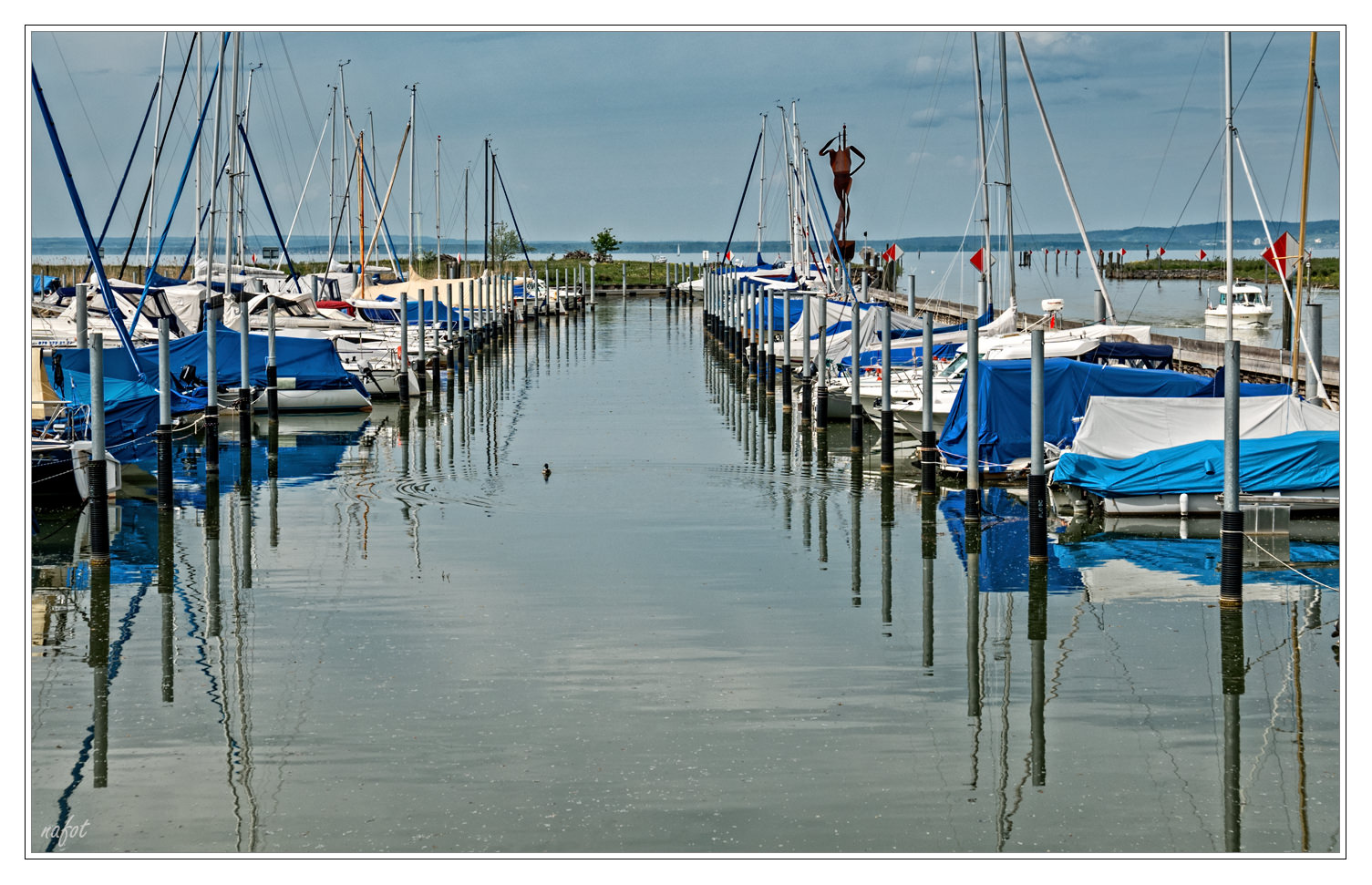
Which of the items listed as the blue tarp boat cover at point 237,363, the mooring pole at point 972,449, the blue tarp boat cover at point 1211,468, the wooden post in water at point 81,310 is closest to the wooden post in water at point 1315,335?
the blue tarp boat cover at point 1211,468

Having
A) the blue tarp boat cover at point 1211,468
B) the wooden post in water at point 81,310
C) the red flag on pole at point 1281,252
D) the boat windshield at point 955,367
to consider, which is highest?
the red flag on pole at point 1281,252

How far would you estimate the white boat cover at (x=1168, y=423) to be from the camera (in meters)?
26.4

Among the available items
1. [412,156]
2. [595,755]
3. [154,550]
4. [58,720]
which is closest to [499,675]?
[595,755]

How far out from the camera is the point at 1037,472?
2138 centimetres

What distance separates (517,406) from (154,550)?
2162 cm

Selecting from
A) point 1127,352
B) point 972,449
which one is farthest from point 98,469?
point 1127,352

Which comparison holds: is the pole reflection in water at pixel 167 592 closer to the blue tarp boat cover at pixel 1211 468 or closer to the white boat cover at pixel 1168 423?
the blue tarp boat cover at pixel 1211 468

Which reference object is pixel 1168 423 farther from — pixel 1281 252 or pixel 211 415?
pixel 211 415

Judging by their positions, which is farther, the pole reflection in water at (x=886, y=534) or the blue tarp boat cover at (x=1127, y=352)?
the blue tarp boat cover at (x=1127, y=352)

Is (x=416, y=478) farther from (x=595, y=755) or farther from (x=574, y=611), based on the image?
(x=595, y=755)

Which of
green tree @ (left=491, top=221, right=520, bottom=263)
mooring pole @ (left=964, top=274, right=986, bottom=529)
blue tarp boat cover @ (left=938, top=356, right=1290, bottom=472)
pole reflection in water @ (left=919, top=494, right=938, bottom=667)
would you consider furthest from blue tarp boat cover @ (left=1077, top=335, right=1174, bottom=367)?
green tree @ (left=491, top=221, right=520, bottom=263)

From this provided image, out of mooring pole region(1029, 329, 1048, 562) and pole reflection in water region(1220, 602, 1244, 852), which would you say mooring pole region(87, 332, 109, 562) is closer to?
mooring pole region(1029, 329, 1048, 562)

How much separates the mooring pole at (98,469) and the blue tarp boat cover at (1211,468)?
1489 cm

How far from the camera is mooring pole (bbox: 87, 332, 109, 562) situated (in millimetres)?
21234
